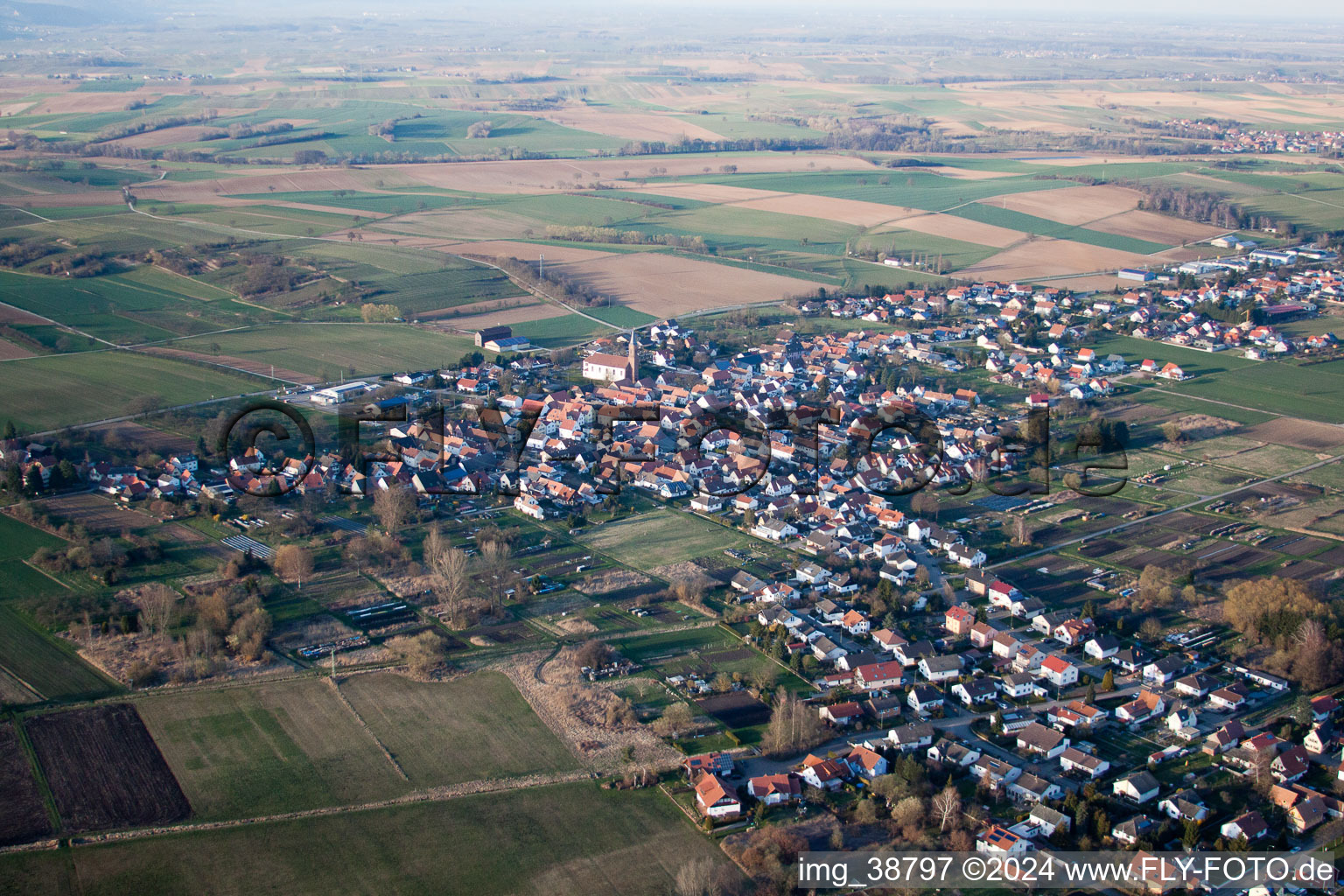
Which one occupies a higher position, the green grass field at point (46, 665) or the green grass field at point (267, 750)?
the green grass field at point (46, 665)

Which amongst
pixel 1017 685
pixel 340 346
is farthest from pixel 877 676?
pixel 340 346

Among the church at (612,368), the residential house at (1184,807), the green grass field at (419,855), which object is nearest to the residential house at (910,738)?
the residential house at (1184,807)

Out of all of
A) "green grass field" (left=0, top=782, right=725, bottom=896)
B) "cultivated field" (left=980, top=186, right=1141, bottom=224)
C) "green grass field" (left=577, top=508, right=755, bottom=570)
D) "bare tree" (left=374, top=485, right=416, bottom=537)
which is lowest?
"green grass field" (left=0, top=782, right=725, bottom=896)

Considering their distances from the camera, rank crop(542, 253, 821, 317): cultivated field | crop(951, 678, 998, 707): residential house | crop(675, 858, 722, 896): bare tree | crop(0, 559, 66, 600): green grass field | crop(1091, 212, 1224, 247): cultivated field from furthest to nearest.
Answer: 1. crop(1091, 212, 1224, 247): cultivated field
2. crop(542, 253, 821, 317): cultivated field
3. crop(0, 559, 66, 600): green grass field
4. crop(951, 678, 998, 707): residential house
5. crop(675, 858, 722, 896): bare tree

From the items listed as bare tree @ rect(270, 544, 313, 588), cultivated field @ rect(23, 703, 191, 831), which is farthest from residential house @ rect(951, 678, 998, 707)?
bare tree @ rect(270, 544, 313, 588)

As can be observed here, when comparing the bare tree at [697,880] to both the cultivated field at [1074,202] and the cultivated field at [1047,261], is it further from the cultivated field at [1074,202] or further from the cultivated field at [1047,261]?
the cultivated field at [1074,202]

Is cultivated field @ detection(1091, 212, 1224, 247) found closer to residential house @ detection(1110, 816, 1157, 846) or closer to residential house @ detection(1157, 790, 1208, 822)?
residential house @ detection(1157, 790, 1208, 822)
